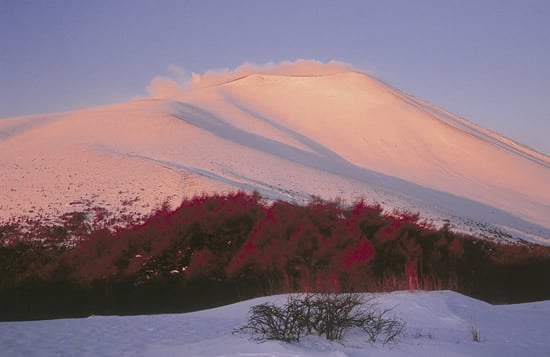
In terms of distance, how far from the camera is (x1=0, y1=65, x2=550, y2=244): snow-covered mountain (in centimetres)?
2359

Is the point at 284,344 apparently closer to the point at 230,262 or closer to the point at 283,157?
the point at 230,262

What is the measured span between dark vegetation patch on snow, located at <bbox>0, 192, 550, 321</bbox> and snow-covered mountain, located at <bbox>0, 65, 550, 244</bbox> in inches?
217

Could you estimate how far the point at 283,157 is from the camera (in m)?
39.1

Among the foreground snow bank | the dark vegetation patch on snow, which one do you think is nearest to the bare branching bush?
the foreground snow bank

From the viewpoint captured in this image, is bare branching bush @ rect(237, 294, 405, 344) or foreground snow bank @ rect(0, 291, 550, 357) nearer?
foreground snow bank @ rect(0, 291, 550, 357)

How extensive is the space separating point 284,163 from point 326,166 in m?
6.69

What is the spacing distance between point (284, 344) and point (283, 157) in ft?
108

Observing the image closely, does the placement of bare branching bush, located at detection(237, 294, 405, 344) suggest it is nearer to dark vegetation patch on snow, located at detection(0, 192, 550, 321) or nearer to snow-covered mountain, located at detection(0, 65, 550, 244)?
dark vegetation patch on snow, located at detection(0, 192, 550, 321)

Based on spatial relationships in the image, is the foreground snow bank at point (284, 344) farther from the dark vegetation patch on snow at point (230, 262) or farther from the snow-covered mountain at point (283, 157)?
the snow-covered mountain at point (283, 157)

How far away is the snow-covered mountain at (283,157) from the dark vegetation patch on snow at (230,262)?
18.1 feet

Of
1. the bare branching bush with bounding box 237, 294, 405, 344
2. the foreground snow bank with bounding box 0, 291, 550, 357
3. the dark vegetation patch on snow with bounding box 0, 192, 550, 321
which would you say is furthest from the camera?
the dark vegetation patch on snow with bounding box 0, 192, 550, 321

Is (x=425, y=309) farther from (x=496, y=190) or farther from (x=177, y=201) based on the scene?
(x=496, y=190)

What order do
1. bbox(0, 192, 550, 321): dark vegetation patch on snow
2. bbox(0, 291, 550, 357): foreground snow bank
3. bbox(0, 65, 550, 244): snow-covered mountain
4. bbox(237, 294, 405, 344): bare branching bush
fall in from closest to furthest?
1. bbox(0, 291, 550, 357): foreground snow bank
2. bbox(237, 294, 405, 344): bare branching bush
3. bbox(0, 192, 550, 321): dark vegetation patch on snow
4. bbox(0, 65, 550, 244): snow-covered mountain

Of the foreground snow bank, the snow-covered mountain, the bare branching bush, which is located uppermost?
the snow-covered mountain
